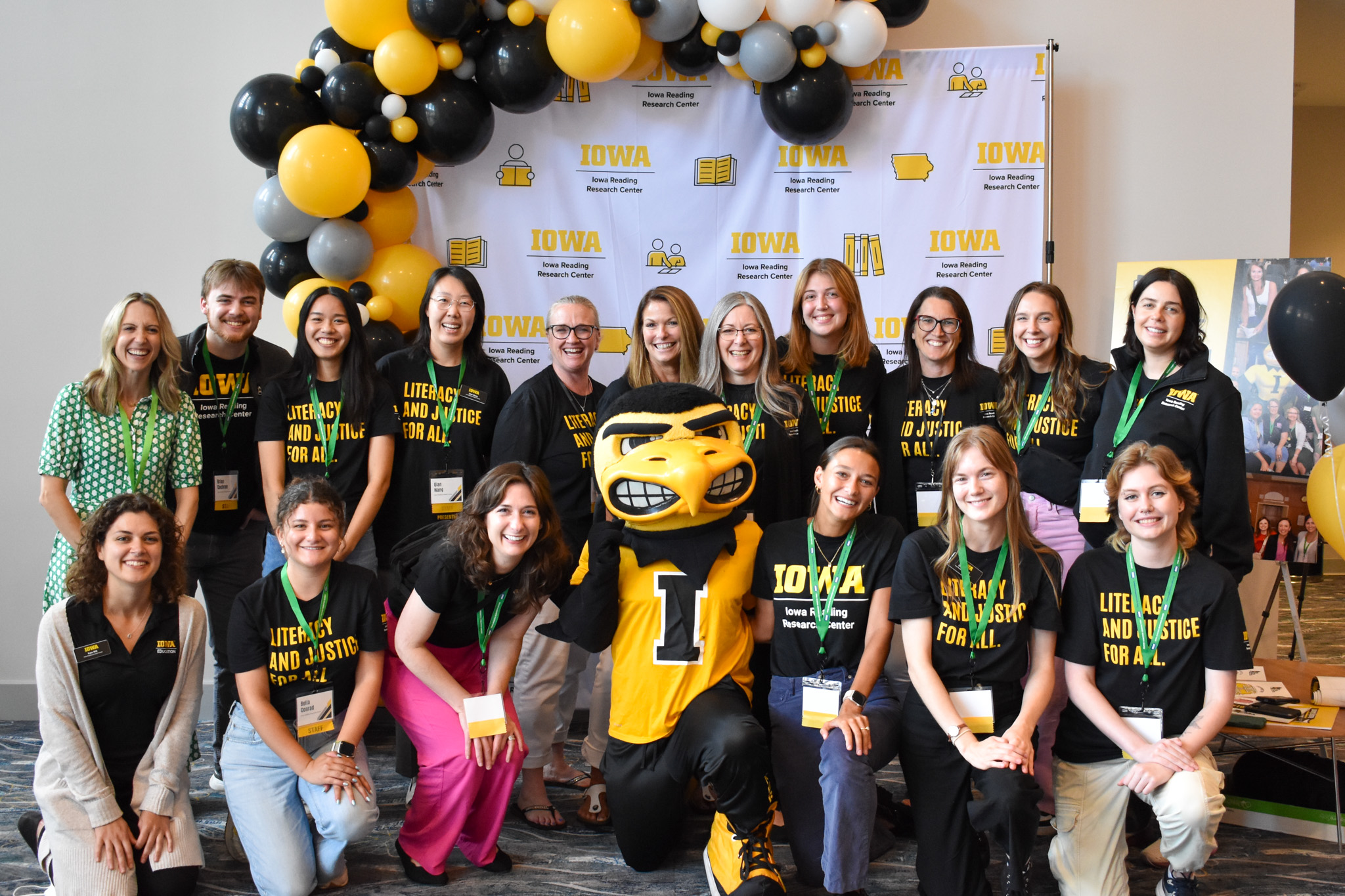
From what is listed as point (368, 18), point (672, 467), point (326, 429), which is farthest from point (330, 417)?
point (368, 18)

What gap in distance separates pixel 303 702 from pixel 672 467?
1.22 meters

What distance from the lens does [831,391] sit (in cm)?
345

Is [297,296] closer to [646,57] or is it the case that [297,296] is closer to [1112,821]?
[646,57]

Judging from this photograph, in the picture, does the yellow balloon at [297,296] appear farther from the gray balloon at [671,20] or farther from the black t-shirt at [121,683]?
the gray balloon at [671,20]

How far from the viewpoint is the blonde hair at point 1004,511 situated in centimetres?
267

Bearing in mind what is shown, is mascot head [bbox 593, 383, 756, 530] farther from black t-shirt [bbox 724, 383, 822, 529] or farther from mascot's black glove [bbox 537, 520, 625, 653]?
black t-shirt [bbox 724, 383, 822, 529]

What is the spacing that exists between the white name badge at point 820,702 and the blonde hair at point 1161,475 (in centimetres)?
88

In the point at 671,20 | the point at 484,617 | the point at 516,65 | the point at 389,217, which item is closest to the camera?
the point at 484,617

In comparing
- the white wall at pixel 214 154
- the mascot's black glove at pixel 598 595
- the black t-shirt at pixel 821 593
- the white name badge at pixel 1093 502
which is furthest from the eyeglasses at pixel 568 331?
the white wall at pixel 214 154

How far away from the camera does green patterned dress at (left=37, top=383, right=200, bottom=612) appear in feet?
10.2

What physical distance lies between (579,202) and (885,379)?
175cm

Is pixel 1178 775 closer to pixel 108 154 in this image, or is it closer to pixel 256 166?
pixel 256 166

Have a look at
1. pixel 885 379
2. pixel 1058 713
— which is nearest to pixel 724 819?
pixel 1058 713

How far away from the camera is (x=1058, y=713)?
3.00 m
